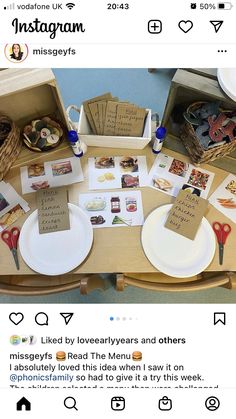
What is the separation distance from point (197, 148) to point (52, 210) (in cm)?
54

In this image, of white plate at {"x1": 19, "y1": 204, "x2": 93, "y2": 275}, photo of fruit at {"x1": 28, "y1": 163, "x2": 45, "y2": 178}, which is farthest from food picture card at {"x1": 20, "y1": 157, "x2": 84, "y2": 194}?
white plate at {"x1": 19, "y1": 204, "x2": 93, "y2": 275}

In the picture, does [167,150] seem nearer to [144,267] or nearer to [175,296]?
[144,267]

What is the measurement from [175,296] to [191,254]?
61 cm

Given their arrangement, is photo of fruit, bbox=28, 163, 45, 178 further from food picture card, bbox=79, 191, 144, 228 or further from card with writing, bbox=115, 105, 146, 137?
card with writing, bbox=115, 105, 146, 137

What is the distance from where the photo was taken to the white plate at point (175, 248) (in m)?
1.05

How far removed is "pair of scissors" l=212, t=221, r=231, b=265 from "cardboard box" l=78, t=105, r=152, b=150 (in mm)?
379
